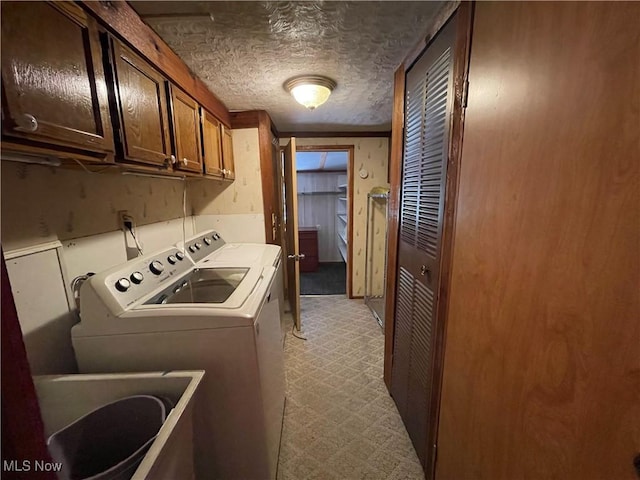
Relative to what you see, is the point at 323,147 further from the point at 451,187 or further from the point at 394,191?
the point at 451,187

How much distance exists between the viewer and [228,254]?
1.88 m

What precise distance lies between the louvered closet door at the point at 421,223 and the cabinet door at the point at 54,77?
1.22 metres

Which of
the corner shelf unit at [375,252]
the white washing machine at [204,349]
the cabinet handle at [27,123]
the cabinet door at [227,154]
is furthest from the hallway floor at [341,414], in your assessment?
the cabinet handle at [27,123]

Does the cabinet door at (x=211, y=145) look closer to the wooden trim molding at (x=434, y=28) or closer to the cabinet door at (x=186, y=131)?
the cabinet door at (x=186, y=131)

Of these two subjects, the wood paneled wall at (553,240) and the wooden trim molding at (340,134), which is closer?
the wood paneled wall at (553,240)

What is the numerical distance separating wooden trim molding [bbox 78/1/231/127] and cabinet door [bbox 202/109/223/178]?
13cm

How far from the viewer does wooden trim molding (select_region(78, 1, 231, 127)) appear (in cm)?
88

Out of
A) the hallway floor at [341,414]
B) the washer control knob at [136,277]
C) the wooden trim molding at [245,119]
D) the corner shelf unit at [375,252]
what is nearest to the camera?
the washer control knob at [136,277]

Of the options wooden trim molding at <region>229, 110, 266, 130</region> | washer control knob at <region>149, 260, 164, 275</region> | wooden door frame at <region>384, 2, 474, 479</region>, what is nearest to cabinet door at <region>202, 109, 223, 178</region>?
wooden trim molding at <region>229, 110, 266, 130</region>

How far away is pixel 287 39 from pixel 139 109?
0.71 m

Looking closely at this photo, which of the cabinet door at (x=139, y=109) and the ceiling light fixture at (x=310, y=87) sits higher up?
the ceiling light fixture at (x=310, y=87)

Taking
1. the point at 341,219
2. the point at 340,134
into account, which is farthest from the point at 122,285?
the point at 341,219

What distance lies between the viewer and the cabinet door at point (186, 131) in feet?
4.44

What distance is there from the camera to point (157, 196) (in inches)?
70.7
